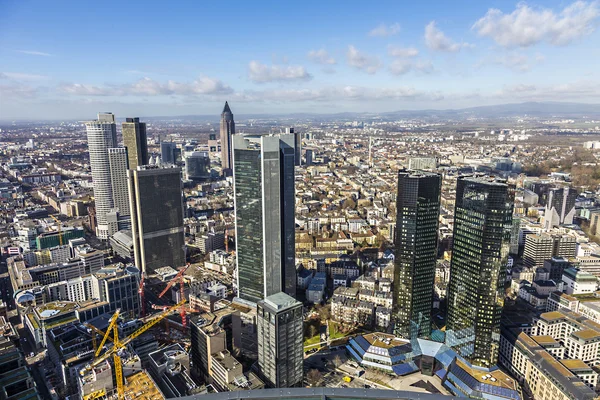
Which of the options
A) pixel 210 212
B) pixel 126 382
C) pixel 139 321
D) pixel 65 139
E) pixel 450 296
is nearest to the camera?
pixel 126 382

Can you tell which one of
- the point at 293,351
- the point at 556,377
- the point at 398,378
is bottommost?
the point at 398,378

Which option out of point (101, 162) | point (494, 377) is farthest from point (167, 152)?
point (494, 377)

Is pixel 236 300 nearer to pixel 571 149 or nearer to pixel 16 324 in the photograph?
pixel 16 324


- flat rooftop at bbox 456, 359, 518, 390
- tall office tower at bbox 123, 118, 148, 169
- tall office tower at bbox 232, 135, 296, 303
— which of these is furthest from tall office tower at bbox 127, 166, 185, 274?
flat rooftop at bbox 456, 359, 518, 390

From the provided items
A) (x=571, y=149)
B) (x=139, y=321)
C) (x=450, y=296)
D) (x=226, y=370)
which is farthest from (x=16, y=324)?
(x=571, y=149)

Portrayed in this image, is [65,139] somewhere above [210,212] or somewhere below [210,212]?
above

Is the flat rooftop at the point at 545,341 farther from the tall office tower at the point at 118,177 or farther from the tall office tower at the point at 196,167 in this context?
the tall office tower at the point at 196,167
